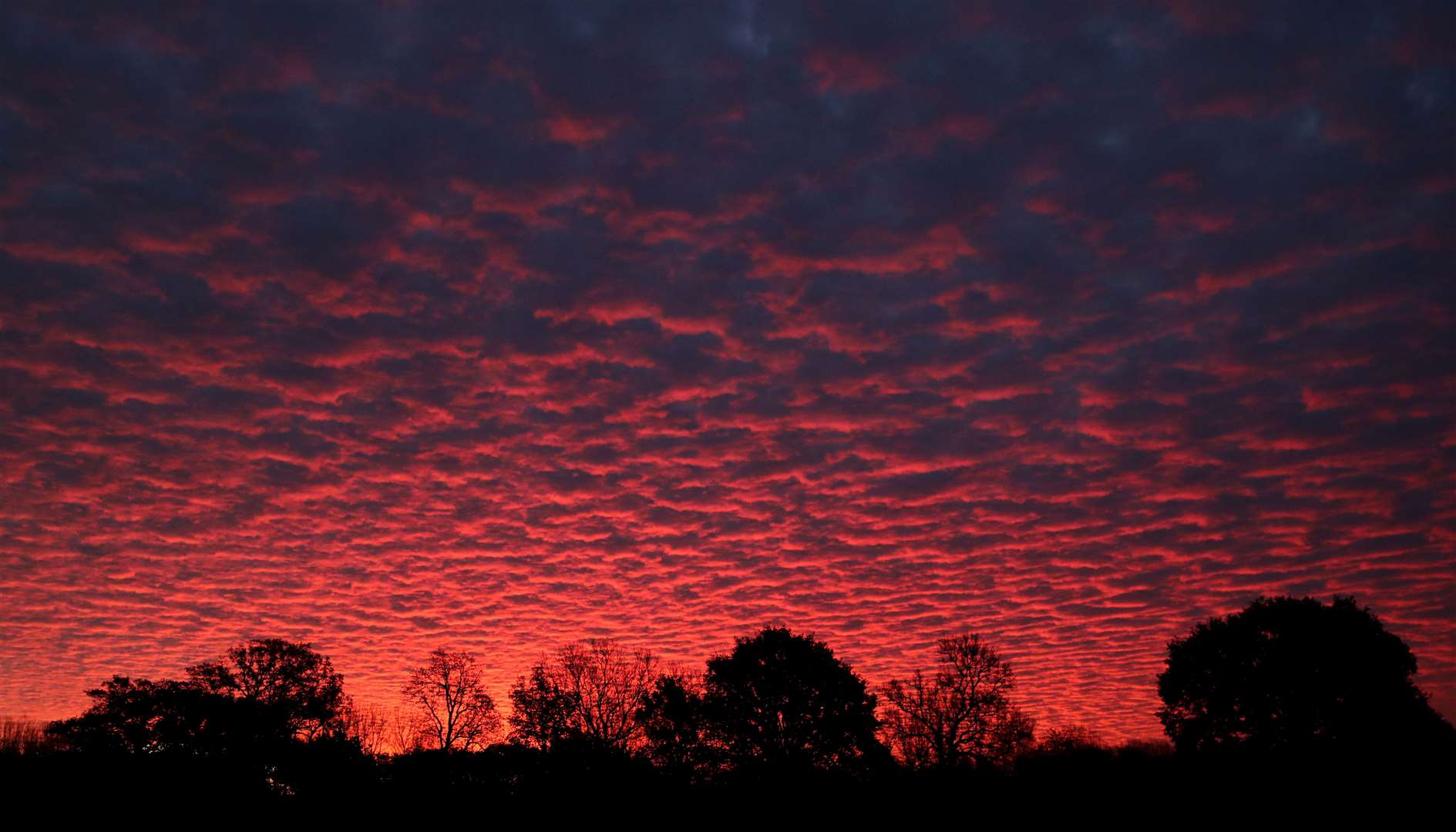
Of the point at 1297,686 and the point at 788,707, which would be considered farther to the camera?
the point at 788,707

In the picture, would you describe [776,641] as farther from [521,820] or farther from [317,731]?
[317,731]

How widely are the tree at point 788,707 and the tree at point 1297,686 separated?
27.4m

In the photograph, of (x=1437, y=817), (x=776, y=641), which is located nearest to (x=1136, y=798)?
(x=1437, y=817)

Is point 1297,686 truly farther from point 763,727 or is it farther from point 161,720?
point 161,720

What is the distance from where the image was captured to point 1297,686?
71.9 m

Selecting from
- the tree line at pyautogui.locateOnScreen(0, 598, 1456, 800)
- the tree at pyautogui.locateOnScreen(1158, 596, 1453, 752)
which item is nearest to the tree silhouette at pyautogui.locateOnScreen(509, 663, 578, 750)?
the tree line at pyautogui.locateOnScreen(0, 598, 1456, 800)

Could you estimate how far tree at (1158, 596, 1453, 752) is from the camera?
6875 centimetres

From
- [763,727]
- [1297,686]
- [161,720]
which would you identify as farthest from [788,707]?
[161,720]

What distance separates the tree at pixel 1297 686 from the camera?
68.8 m

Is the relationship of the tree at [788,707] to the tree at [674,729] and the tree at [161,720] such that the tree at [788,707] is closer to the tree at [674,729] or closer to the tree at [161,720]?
the tree at [674,729]

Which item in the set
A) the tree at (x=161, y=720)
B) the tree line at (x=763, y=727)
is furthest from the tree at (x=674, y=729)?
the tree at (x=161, y=720)

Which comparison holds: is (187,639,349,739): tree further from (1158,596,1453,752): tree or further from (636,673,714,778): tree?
(1158,596,1453,752): tree

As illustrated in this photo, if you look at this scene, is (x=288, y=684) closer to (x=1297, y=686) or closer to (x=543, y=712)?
(x=543, y=712)

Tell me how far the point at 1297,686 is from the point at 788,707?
4318cm
